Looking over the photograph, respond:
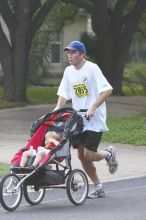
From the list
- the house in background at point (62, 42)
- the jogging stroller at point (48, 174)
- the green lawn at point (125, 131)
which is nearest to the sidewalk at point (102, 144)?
the green lawn at point (125, 131)

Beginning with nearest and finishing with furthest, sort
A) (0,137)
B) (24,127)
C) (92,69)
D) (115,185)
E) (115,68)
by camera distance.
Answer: (92,69) < (115,185) < (0,137) < (24,127) < (115,68)

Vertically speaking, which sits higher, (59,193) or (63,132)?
Answer: (63,132)

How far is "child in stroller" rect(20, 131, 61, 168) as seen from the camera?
27.3ft

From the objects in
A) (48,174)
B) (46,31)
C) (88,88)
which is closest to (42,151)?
(48,174)

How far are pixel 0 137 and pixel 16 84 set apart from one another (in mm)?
6723

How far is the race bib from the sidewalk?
2.43 meters

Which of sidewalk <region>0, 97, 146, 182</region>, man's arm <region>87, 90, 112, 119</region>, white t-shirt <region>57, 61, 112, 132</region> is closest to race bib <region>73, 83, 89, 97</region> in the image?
white t-shirt <region>57, 61, 112, 132</region>

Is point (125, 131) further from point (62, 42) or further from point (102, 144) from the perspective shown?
point (62, 42)

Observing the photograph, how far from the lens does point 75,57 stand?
29.0ft

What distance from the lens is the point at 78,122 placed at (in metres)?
8.59

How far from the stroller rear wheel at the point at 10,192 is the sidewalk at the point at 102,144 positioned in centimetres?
294

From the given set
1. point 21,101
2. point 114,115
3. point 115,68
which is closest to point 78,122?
point 114,115

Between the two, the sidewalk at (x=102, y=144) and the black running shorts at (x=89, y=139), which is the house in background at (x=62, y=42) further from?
the black running shorts at (x=89, y=139)

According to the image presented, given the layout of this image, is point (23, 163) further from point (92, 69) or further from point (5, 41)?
point (5, 41)
